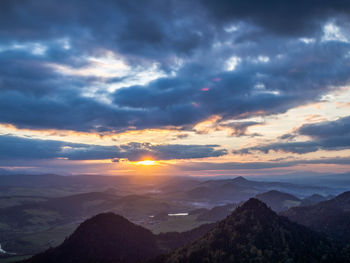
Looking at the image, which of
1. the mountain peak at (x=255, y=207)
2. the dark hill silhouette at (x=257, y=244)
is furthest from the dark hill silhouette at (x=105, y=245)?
the mountain peak at (x=255, y=207)

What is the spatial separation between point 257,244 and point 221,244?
42.8 feet

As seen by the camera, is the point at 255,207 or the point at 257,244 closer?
the point at 257,244

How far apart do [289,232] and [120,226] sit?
311 feet

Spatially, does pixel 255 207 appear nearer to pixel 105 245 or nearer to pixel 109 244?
pixel 109 244

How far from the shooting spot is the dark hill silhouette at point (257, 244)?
96.1 m

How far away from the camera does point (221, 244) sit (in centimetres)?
10606

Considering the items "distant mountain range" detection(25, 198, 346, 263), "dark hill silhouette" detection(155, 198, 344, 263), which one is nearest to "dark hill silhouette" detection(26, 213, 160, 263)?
"distant mountain range" detection(25, 198, 346, 263)

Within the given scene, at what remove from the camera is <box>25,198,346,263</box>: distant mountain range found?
98250 millimetres

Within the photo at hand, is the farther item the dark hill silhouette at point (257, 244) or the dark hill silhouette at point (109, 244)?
the dark hill silhouette at point (109, 244)

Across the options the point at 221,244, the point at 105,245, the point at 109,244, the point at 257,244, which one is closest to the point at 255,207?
the point at 257,244

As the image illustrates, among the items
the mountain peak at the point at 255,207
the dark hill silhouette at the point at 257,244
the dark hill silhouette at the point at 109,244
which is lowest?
the dark hill silhouette at the point at 109,244

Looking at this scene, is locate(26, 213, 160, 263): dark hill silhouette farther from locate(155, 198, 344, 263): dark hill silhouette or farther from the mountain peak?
the mountain peak

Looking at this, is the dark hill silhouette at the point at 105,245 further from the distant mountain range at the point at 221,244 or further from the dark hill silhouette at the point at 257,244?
the dark hill silhouette at the point at 257,244

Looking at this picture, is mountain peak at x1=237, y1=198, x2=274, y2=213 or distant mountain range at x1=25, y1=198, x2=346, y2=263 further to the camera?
mountain peak at x1=237, y1=198, x2=274, y2=213
